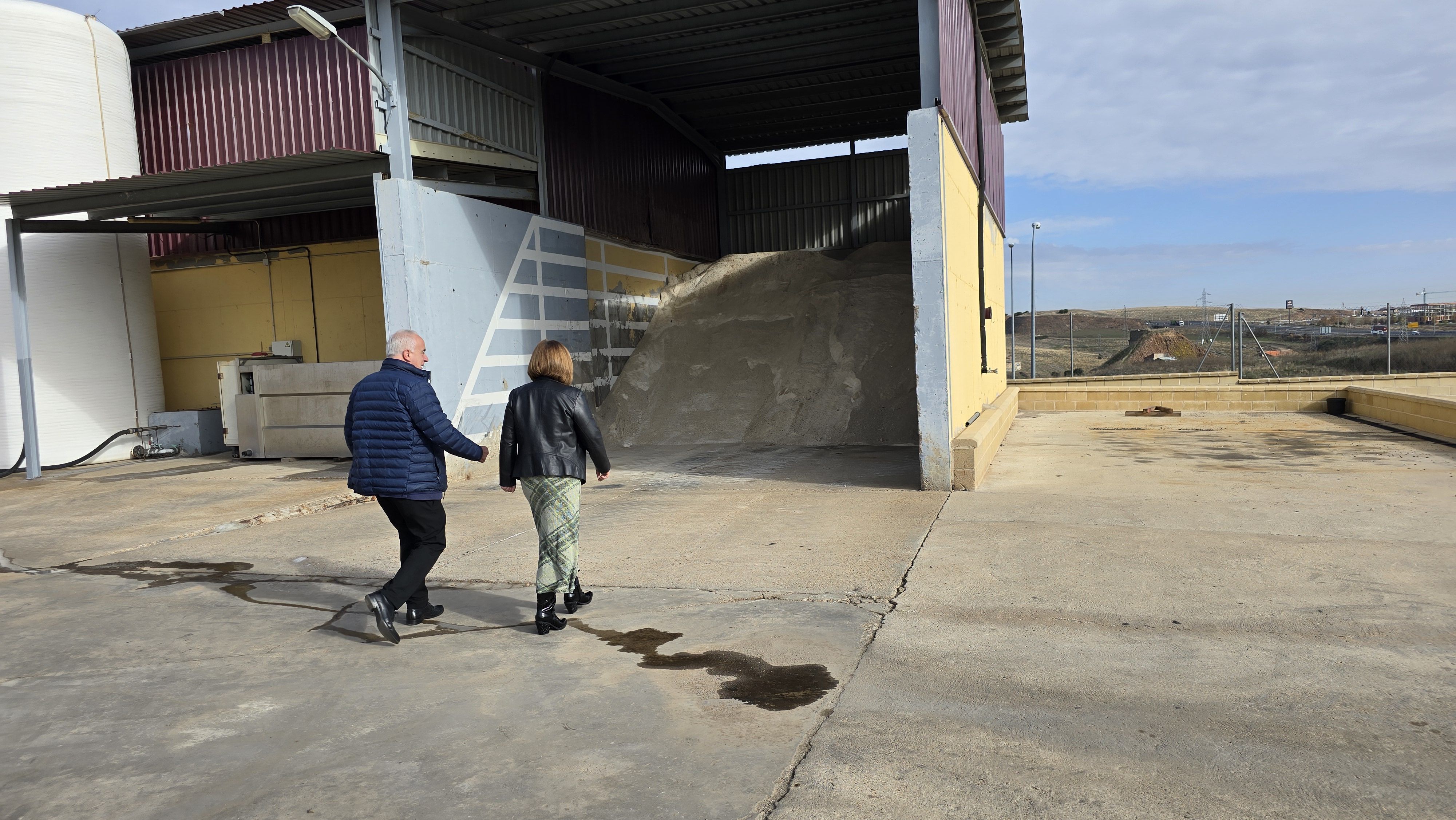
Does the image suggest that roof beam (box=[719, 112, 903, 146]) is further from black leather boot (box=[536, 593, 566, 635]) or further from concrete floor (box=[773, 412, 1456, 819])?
black leather boot (box=[536, 593, 566, 635])

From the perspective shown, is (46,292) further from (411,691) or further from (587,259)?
(411,691)

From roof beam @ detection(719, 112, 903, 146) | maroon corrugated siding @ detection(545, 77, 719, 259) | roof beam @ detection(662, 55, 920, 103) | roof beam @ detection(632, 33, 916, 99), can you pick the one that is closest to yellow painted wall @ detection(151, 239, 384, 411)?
maroon corrugated siding @ detection(545, 77, 719, 259)

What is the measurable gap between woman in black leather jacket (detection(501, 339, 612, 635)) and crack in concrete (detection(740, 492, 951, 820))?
1732mm

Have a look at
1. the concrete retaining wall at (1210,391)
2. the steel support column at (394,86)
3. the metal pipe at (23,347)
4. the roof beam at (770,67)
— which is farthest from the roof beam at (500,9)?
the concrete retaining wall at (1210,391)

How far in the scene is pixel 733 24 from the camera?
591 inches

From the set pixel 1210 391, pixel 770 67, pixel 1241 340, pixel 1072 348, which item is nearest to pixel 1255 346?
pixel 1072 348

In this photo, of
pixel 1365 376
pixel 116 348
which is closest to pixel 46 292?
pixel 116 348

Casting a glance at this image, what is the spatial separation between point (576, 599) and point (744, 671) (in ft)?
5.05

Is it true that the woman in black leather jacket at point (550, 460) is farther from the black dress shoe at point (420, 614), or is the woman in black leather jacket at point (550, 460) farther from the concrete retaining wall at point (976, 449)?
the concrete retaining wall at point (976, 449)

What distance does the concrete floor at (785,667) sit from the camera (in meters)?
3.27

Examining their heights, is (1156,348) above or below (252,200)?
below

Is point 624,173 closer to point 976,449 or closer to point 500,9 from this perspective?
point 500,9

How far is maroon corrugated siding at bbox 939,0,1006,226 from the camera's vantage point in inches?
430

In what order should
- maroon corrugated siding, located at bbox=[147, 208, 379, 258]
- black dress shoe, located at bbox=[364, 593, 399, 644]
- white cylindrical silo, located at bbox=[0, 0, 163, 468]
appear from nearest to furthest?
1. black dress shoe, located at bbox=[364, 593, 399, 644]
2. white cylindrical silo, located at bbox=[0, 0, 163, 468]
3. maroon corrugated siding, located at bbox=[147, 208, 379, 258]
